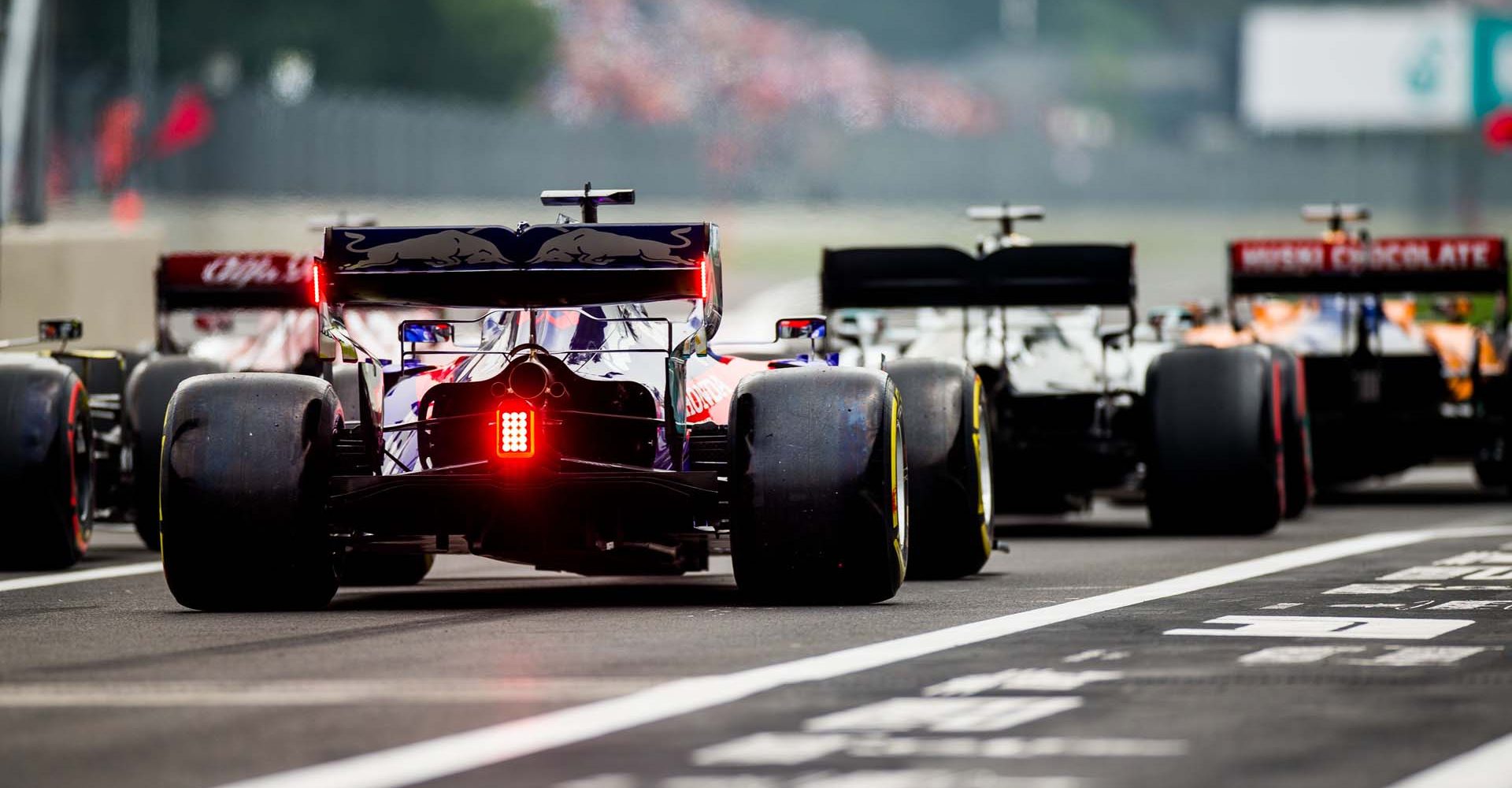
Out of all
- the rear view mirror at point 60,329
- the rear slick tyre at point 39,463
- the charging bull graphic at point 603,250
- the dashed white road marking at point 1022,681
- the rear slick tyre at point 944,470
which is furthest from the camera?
the rear view mirror at point 60,329

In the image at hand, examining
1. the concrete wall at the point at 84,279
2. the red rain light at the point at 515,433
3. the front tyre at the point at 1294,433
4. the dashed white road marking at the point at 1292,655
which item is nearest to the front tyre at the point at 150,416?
the red rain light at the point at 515,433

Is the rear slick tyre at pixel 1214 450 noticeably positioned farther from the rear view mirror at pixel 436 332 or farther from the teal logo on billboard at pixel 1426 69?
the teal logo on billboard at pixel 1426 69

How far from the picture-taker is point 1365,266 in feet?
79.1

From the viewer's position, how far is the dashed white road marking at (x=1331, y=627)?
11.3 metres

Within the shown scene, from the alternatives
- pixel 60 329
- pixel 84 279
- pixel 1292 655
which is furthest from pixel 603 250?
pixel 84 279

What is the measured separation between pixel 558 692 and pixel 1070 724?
5.74 ft

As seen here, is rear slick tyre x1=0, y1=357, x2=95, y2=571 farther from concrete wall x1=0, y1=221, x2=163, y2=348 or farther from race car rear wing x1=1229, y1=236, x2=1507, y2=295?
race car rear wing x1=1229, y1=236, x2=1507, y2=295

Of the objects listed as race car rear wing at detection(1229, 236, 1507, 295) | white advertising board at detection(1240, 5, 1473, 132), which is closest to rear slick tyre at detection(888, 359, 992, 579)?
race car rear wing at detection(1229, 236, 1507, 295)

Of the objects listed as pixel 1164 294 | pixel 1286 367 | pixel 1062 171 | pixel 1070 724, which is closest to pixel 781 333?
pixel 1070 724

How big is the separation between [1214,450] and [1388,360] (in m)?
5.50

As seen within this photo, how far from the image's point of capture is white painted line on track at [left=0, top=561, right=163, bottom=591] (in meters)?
15.0

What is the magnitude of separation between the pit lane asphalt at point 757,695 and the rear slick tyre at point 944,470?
0.27 m

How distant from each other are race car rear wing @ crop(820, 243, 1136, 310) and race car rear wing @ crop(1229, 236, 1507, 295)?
4605 millimetres

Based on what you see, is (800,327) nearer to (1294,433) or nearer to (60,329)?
(60,329)
